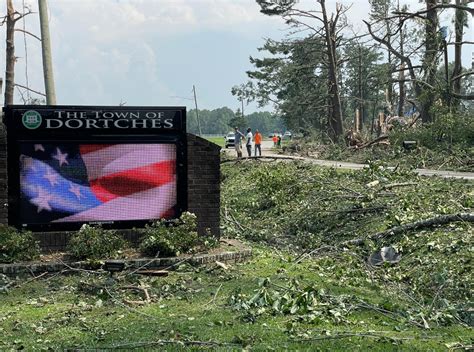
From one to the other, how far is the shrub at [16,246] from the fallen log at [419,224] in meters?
5.70

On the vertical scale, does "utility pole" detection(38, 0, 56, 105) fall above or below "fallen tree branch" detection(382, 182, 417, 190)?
above

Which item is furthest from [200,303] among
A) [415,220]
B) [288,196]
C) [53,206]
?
[288,196]

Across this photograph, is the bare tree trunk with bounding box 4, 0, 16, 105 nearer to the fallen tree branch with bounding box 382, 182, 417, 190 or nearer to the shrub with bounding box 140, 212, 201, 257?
the fallen tree branch with bounding box 382, 182, 417, 190

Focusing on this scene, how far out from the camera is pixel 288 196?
16625mm

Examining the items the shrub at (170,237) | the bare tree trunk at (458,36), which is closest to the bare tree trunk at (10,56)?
the shrub at (170,237)

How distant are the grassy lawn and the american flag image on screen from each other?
1.45m

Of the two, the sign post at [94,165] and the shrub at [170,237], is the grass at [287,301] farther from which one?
the sign post at [94,165]

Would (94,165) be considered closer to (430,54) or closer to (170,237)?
(170,237)

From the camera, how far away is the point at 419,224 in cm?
1101

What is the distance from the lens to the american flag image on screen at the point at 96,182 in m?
9.20

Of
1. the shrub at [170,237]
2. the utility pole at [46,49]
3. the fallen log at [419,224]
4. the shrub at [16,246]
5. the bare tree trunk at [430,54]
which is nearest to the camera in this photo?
the shrub at [16,246]

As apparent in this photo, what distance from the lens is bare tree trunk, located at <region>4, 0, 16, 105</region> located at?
73.7ft

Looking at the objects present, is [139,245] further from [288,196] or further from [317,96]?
[317,96]

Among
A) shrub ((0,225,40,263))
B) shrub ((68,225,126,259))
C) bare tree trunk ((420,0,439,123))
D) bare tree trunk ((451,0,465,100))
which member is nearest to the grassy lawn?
shrub ((68,225,126,259))
